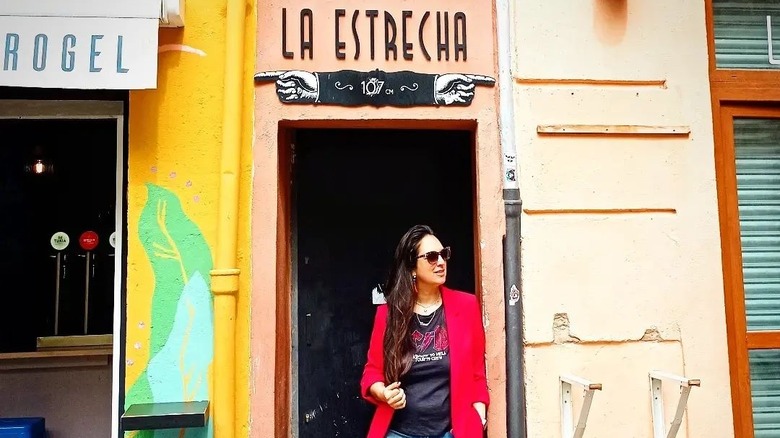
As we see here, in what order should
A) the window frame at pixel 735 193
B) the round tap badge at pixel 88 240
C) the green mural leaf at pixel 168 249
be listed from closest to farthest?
the green mural leaf at pixel 168 249
the window frame at pixel 735 193
the round tap badge at pixel 88 240

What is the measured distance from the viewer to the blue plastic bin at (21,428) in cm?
389

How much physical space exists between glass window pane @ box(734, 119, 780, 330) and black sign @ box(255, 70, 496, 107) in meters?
1.74

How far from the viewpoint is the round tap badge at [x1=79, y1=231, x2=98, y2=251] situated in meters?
5.04

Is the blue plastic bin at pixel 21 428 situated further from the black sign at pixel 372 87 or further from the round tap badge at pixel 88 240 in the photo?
the black sign at pixel 372 87

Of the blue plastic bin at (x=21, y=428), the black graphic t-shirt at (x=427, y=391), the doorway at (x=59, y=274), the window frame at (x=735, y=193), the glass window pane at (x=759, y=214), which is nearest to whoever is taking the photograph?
the black graphic t-shirt at (x=427, y=391)

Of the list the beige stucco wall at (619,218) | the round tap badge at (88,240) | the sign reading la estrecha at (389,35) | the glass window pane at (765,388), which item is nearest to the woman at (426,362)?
the beige stucco wall at (619,218)

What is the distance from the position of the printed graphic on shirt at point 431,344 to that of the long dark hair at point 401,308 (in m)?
0.04

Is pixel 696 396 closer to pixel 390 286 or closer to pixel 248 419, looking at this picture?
pixel 390 286

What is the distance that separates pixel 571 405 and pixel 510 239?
0.96 meters

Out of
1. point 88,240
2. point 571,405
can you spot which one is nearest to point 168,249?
point 88,240

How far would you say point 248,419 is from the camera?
3.26 m

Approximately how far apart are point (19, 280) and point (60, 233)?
1.56ft

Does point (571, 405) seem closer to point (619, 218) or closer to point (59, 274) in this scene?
point (619, 218)

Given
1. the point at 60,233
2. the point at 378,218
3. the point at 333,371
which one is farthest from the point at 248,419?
the point at 60,233
